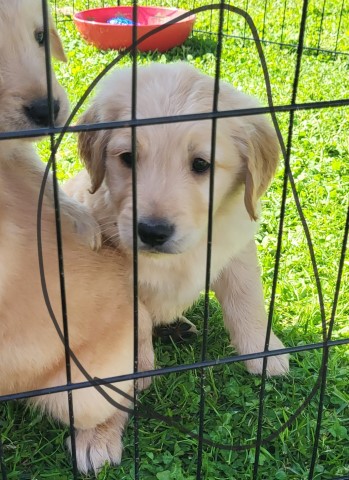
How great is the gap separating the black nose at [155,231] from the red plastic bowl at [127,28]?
139 inches

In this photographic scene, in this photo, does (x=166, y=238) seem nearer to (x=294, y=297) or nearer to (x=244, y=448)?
(x=244, y=448)

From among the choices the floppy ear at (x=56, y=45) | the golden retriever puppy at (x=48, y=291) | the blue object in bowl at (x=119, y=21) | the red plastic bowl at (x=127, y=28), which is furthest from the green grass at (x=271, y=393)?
the blue object in bowl at (x=119, y=21)

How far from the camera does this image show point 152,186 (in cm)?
195

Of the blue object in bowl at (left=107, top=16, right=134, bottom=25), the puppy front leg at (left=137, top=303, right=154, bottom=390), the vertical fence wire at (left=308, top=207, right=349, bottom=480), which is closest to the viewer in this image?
the vertical fence wire at (left=308, top=207, right=349, bottom=480)

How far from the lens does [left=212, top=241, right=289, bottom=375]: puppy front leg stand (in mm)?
2486

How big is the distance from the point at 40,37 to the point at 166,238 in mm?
781

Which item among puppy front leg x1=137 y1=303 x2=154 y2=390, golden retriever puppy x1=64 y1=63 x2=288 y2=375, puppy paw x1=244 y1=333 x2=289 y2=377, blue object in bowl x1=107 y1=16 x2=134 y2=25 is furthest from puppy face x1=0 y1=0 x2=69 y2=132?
blue object in bowl x1=107 y1=16 x2=134 y2=25

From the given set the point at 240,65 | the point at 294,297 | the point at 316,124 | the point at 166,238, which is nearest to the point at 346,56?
the point at 240,65

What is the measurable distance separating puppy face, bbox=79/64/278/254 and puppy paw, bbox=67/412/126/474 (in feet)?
1.96

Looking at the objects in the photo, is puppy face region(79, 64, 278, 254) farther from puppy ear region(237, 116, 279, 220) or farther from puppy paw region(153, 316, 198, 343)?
puppy paw region(153, 316, 198, 343)

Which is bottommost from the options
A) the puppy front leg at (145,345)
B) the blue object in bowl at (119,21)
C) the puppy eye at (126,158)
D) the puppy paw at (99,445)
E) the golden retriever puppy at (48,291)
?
the puppy paw at (99,445)

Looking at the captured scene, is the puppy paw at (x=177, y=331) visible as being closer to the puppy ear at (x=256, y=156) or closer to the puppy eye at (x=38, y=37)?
the puppy ear at (x=256, y=156)

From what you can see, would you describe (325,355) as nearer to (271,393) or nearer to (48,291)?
(271,393)

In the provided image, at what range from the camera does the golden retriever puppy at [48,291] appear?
6.19 feet
